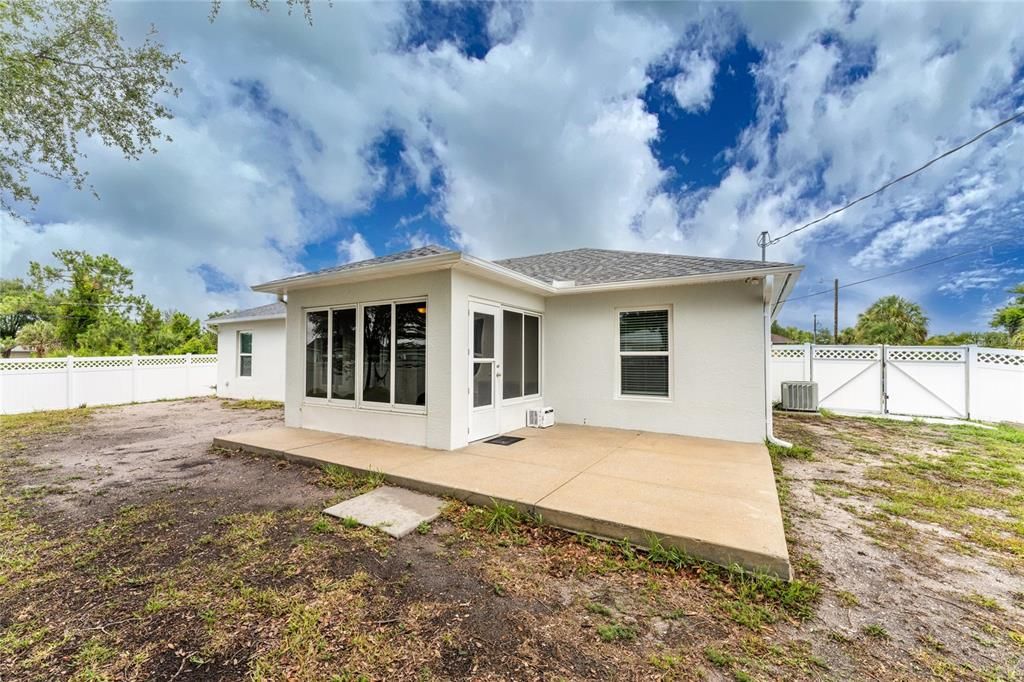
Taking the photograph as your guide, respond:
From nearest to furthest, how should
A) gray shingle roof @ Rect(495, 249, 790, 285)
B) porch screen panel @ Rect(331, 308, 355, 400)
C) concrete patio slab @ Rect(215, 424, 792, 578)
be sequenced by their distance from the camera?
concrete patio slab @ Rect(215, 424, 792, 578)
gray shingle roof @ Rect(495, 249, 790, 285)
porch screen panel @ Rect(331, 308, 355, 400)

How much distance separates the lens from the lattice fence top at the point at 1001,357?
8242 millimetres

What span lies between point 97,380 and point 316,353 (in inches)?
383

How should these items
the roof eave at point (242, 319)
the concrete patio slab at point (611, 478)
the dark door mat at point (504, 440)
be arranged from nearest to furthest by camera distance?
1. the concrete patio slab at point (611, 478)
2. the dark door mat at point (504, 440)
3. the roof eave at point (242, 319)

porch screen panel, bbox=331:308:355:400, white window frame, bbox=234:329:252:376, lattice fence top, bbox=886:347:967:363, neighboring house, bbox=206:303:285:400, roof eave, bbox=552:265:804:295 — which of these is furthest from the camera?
white window frame, bbox=234:329:252:376

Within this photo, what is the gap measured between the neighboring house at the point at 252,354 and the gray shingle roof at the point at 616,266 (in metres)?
7.93

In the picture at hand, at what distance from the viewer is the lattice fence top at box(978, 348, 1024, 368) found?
27.0 feet

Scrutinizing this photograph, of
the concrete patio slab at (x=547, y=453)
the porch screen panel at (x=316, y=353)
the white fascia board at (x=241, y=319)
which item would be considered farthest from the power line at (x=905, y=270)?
the white fascia board at (x=241, y=319)

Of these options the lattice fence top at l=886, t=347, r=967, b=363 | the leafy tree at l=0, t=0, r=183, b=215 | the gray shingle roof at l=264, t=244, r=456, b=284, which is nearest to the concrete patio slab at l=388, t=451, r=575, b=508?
the gray shingle roof at l=264, t=244, r=456, b=284

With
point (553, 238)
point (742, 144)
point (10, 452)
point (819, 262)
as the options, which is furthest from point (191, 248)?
point (819, 262)

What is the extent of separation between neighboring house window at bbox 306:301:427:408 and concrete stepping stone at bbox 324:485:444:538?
1883 mm

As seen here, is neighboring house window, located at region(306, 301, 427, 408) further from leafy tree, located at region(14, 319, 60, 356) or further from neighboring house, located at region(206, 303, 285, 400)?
leafy tree, located at region(14, 319, 60, 356)

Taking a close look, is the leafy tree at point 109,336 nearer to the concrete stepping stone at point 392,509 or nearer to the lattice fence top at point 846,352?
the concrete stepping stone at point 392,509

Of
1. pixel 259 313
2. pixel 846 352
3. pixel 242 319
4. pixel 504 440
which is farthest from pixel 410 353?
pixel 846 352

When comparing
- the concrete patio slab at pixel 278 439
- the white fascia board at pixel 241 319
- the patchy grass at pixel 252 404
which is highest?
the white fascia board at pixel 241 319
